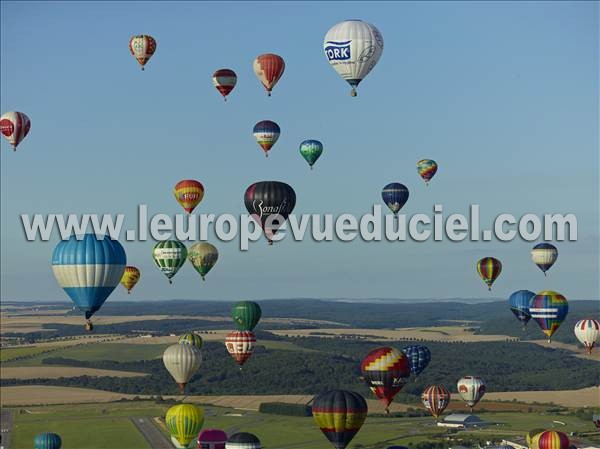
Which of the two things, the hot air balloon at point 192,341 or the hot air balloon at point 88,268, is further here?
the hot air balloon at point 192,341

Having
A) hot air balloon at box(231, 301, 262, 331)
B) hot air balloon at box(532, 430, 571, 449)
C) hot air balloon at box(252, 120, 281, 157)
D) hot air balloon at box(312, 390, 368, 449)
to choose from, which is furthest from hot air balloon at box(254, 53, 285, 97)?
hot air balloon at box(532, 430, 571, 449)

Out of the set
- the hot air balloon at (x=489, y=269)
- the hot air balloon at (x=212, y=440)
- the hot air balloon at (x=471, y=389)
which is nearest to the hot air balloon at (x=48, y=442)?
the hot air balloon at (x=212, y=440)

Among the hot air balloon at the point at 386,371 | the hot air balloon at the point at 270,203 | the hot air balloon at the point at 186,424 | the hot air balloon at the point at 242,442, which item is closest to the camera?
the hot air balloon at the point at 386,371

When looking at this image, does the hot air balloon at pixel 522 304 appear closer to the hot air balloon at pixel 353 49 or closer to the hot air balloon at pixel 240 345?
the hot air balloon at pixel 240 345

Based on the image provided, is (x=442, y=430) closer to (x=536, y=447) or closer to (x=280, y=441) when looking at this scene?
(x=280, y=441)

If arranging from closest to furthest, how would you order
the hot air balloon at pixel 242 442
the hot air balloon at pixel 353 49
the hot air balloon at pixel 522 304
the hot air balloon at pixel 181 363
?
the hot air balloon at pixel 353 49 → the hot air balloon at pixel 242 442 → the hot air balloon at pixel 181 363 → the hot air balloon at pixel 522 304

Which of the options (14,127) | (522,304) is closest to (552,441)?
(522,304)

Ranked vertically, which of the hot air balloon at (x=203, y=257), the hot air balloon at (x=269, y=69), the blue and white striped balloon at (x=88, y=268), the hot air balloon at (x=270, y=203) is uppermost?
the hot air balloon at (x=269, y=69)
